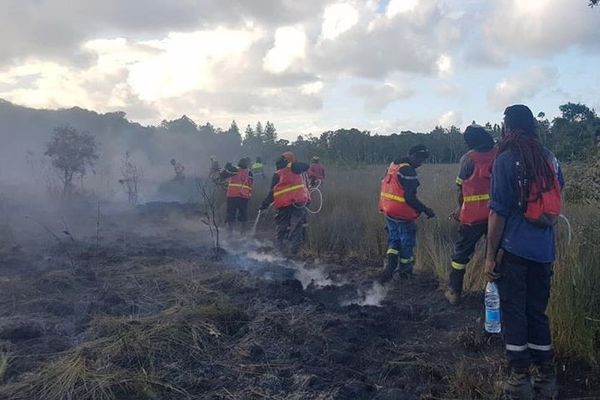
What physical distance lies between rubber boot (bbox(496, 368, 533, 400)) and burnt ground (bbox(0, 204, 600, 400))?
0.15 meters

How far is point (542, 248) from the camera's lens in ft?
12.5

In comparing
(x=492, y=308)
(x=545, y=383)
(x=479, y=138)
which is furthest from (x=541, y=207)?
(x=479, y=138)

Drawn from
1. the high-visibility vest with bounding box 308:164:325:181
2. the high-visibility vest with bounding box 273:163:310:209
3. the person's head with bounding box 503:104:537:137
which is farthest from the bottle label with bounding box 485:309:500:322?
the high-visibility vest with bounding box 308:164:325:181

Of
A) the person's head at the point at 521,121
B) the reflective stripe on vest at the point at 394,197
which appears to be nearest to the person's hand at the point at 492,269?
the person's head at the point at 521,121

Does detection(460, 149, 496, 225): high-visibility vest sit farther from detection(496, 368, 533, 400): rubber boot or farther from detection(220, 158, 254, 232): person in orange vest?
detection(220, 158, 254, 232): person in orange vest

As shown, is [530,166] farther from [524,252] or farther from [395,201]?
[395,201]

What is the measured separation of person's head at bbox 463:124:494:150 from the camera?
19.1ft

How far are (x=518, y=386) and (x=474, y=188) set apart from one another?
2565 millimetres

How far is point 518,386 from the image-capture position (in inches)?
146

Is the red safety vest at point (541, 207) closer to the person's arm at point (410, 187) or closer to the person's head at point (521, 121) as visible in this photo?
the person's head at point (521, 121)

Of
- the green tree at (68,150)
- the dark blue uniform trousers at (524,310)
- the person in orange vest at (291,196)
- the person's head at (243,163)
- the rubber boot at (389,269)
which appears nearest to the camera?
the dark blue uniform trousers at (524,310)

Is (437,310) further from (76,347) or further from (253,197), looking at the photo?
(253,197)

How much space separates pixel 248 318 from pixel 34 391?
6.64 feet

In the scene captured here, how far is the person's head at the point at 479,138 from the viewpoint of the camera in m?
5.84
